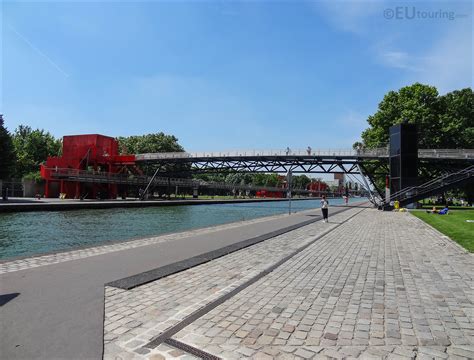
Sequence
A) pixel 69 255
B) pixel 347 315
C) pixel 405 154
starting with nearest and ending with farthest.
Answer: pixel 347 315, pixel 69 255, pixel 405 154

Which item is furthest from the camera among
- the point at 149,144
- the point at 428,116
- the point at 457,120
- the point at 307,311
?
the point at 149,144

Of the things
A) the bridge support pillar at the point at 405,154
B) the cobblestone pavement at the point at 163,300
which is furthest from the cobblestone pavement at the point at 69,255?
the bridge support pillar at the point at 405,154

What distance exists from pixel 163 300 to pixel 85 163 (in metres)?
57.3

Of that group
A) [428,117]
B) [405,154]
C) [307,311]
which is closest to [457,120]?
[428,117]

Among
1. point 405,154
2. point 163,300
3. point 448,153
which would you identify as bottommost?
point 163,300

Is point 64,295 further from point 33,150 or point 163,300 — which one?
point 33,150

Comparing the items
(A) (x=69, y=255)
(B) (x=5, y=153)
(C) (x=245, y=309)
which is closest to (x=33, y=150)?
(B) (x=5, y=153)

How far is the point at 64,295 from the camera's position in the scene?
5656mm

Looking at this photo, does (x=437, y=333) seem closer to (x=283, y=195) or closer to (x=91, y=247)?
(x=91, y=247)

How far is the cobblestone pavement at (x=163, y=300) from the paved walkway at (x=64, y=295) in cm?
17

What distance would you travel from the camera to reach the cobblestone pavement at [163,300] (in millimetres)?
4128

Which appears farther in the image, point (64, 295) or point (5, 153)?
point (5, 153)

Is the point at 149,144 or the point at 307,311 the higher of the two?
the point at 149,144

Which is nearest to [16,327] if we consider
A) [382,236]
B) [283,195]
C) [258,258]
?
[258,258]
